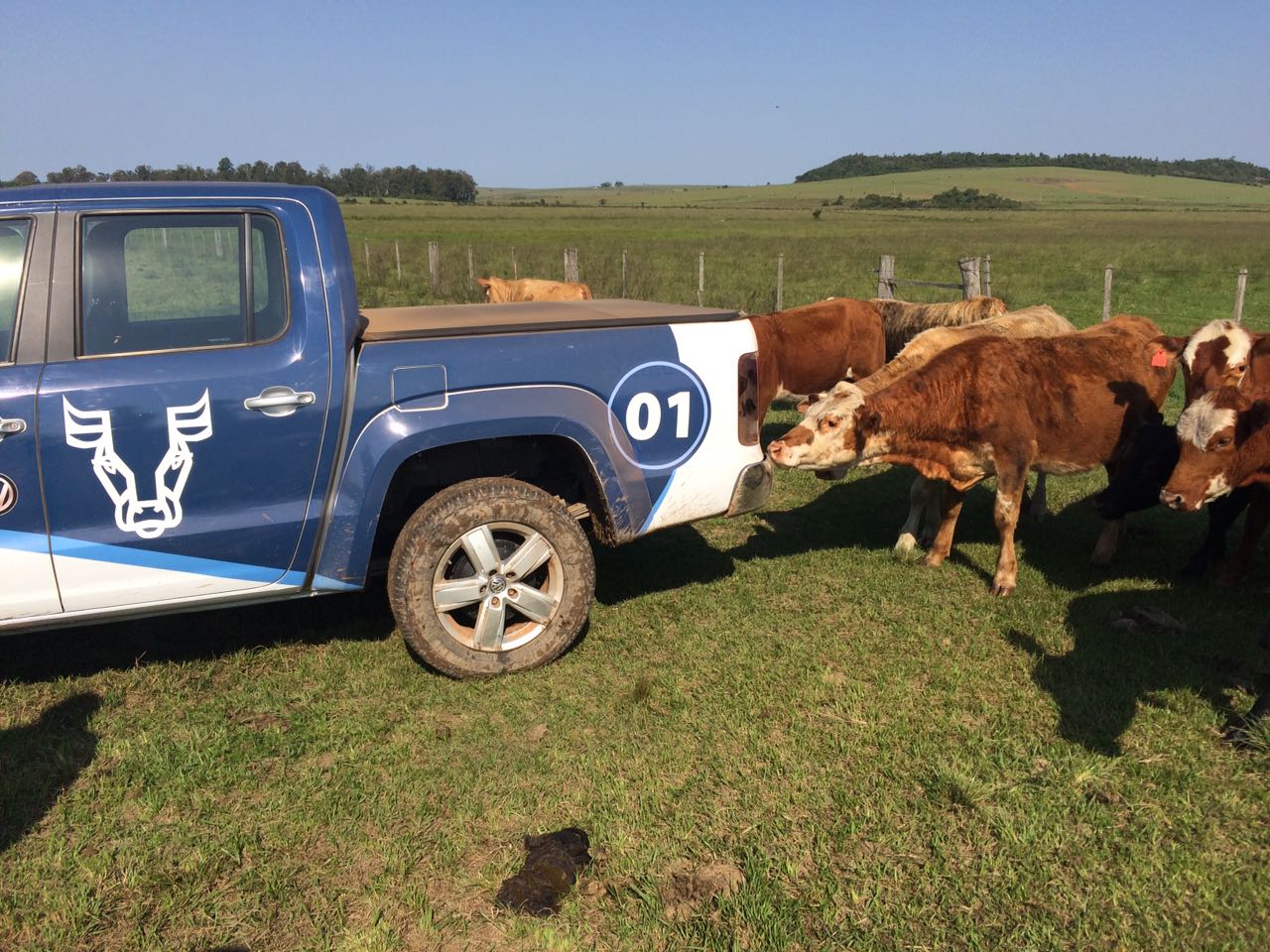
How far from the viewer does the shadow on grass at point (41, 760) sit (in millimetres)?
3367

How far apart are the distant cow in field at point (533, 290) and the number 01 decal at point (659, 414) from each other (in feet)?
36.1

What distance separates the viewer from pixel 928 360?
621 cm

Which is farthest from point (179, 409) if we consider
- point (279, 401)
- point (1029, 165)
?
point (1029, 165)

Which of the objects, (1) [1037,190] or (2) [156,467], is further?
(1) [1037,190]

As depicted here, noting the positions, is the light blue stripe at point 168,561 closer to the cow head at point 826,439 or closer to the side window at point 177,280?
the side window at point 177,280

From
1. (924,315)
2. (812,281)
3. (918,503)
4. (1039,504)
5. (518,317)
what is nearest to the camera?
(518,317)

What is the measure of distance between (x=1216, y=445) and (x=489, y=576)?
12.9 feet

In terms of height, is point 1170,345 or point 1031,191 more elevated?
point 1031,191

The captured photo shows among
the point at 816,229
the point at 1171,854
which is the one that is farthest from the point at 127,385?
the point at 816,229

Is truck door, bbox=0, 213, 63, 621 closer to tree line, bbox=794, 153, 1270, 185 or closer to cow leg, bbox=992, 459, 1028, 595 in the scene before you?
cow leg, bbox=992, 459, 1028, 595

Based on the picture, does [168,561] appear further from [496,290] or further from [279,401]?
[496,290]

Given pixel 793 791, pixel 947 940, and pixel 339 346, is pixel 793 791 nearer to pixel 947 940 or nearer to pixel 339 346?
pixel 947 940

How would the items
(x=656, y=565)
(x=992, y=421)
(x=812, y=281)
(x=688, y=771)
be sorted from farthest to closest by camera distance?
(x=812, y=281)
(x=656, y=565)
(x=992, y=421)
(x=688, y=771)

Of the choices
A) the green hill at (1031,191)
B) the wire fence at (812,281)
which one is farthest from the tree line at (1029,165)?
the wire fence at (812,281)
